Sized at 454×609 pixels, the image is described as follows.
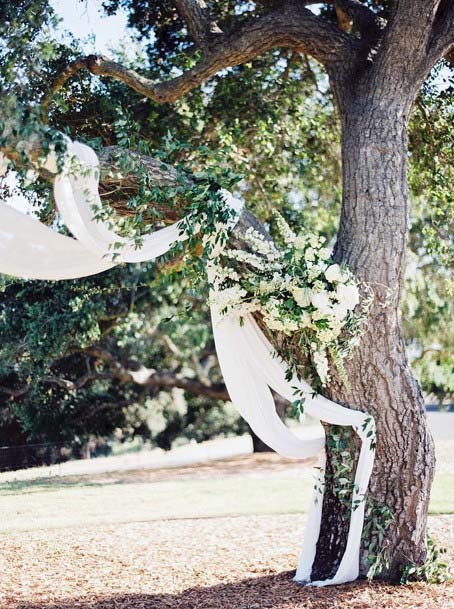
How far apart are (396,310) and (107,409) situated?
14.6 meters

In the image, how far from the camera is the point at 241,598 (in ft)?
16.9

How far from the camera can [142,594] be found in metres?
5.39

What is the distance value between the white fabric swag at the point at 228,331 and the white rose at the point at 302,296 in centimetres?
47

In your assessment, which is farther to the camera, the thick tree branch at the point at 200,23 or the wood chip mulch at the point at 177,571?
the thick tree branch at the point at 200,23

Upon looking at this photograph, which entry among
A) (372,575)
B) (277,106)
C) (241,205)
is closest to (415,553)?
(372,575)

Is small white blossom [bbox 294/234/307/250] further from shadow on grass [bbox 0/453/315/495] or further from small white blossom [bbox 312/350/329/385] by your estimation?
shadow on grass [bbox 0/453/315/495]

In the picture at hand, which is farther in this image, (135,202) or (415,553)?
(415,553)

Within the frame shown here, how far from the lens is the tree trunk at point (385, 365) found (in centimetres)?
532

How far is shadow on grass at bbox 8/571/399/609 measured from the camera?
16.2 feet

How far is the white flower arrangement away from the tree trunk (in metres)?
0.29

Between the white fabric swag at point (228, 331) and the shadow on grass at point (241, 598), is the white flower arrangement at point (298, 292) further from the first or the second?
the shadow on grass at point (241, 598)

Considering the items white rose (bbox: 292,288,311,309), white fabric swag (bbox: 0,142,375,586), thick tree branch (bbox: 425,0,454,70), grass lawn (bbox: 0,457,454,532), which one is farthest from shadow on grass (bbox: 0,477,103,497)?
thick tree branch (bbox: 425,0,454,70)

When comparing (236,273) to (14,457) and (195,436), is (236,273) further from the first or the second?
(195,436)

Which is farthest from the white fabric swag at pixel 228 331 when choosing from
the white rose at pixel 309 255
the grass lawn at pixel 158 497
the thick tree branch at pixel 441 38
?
the grass lawn at pixel 158 497
